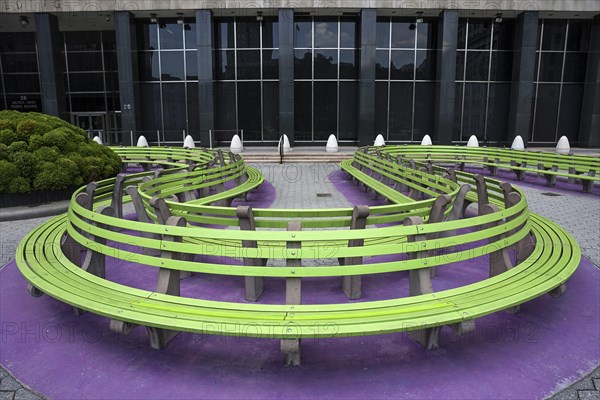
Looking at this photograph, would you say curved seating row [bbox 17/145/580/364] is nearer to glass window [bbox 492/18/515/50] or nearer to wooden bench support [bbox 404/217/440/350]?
wooden bench support [bbox 404/217/440/350]

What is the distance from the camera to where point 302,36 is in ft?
81.4

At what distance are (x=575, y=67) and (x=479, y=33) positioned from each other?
5856 mm

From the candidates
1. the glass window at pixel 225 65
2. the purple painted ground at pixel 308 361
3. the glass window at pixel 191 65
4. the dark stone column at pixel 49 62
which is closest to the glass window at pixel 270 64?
the glass window at pixel 225 65

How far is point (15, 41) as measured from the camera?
28.1m

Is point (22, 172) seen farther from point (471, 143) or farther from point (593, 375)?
point (471, 143)

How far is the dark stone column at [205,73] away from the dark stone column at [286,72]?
3.75 m

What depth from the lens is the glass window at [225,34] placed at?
24891 millimetres

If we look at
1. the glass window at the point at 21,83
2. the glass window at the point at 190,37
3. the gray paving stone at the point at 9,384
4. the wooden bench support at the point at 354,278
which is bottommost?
the gray paving stone at the point at 9,384

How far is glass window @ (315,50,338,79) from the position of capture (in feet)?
81.8

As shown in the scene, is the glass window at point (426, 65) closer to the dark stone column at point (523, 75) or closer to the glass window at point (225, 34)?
the dark stone column at point (523, 75)

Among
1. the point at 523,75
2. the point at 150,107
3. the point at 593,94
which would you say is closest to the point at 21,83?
the point at 150,107

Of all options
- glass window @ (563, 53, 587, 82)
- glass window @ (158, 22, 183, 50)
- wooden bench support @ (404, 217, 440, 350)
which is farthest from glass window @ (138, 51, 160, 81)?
wooden bench support @ (404, 217, 440, 350)

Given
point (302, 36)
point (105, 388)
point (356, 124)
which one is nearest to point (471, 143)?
point (356, 124)

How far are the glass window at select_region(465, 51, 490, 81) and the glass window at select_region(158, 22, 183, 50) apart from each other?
16402 millimetres
